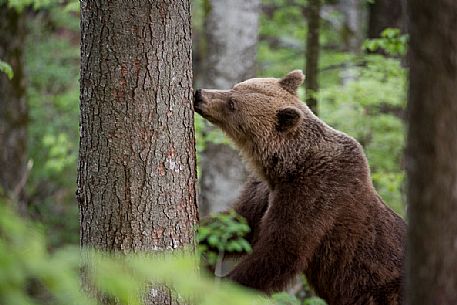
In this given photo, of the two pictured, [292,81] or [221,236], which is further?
[292,81]

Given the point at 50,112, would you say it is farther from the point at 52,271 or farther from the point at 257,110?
the point at 52,271

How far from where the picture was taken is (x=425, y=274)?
3148 millimetres

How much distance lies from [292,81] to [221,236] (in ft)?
5.02

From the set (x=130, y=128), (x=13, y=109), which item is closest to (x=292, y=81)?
(x=130, y=128)

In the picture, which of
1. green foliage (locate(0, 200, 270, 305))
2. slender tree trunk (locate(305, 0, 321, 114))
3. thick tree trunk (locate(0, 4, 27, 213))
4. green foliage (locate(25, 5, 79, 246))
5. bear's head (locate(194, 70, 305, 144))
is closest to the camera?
green foliage (locate(0, 200, 270, 305))

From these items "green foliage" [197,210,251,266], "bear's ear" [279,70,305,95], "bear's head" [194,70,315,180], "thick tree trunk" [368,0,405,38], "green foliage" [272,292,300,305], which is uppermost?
"thick tree trunk" [368,0,405,38]

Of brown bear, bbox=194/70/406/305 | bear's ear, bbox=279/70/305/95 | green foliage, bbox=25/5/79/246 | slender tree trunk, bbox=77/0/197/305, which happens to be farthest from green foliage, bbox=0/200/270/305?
green foliage, bbox=25/5/79/246

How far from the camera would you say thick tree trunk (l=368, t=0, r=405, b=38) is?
12.1m

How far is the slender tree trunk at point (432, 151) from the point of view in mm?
3029

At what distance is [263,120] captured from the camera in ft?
20.4

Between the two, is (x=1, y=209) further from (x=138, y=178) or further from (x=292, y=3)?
(x=292, y=3)

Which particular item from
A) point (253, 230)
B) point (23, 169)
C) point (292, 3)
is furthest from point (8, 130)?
point (253, 230)

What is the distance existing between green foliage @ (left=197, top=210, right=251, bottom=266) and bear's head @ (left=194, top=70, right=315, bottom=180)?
0.50m

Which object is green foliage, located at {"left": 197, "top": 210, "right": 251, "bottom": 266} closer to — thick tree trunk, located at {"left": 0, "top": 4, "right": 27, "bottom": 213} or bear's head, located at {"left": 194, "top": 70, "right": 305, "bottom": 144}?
bear's head, located at {"left": 194, "top": 70, "right": 305, "bottom": 144}
